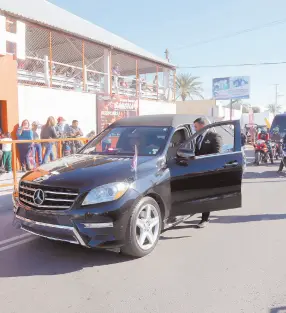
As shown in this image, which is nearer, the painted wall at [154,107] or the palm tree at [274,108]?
the painted wall at [154,107]

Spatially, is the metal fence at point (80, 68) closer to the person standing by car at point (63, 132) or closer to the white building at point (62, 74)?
the white building at point (62, 74)

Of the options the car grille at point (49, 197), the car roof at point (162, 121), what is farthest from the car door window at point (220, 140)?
the car grille at point (49, 197)

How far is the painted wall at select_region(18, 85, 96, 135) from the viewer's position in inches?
477

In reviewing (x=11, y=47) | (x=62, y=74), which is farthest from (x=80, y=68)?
(x=11, y=47)

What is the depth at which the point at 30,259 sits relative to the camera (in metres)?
3.94

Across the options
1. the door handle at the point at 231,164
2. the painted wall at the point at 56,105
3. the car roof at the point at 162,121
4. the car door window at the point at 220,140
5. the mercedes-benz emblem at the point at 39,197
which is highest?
the painted wall at the point at 56,105

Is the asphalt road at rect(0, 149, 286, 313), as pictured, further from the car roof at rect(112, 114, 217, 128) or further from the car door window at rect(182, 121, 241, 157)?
the car roof at rect(112, 114, 217, 128)

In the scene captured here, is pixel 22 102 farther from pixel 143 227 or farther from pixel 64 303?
pixel 64 303

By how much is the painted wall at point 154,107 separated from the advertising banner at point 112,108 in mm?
659

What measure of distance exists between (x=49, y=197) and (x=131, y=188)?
915 millimetres

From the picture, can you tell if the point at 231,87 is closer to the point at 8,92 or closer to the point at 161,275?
the point at 8,92

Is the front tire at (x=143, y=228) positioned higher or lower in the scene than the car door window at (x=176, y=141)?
lower

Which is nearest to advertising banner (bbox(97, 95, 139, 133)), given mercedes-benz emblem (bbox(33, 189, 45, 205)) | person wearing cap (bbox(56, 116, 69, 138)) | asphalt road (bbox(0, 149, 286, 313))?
person wearing cap (bbox(56, 116, 69, 138))

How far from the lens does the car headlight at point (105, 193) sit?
358cm
